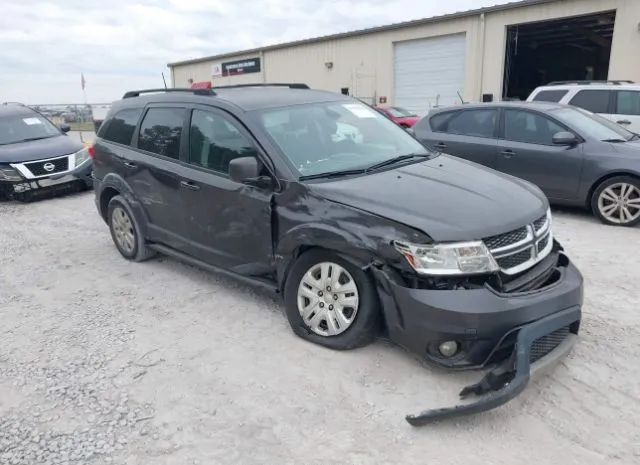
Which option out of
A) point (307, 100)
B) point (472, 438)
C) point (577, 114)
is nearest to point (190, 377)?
point (472, 438)

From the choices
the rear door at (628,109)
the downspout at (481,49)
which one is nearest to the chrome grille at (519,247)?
the rear door at (628,109)

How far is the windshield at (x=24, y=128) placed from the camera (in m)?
Result: 9.73

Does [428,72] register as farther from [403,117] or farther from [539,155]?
[539,155]

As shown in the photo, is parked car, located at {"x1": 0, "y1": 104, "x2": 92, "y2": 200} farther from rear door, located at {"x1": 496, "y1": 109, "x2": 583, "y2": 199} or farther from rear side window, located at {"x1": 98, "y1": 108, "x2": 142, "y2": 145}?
rear door, located at {"x1": 496, "y1": 109, "x2": 583, "y2": 199}

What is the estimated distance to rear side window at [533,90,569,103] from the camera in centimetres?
1016

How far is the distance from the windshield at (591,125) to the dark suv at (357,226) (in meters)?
3.59

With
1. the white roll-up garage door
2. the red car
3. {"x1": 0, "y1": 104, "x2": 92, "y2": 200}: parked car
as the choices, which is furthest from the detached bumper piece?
the white roll-up garage door

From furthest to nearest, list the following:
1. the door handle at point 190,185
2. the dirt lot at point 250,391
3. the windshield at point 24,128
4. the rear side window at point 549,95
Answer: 1. the rear side window at point 549,95
2. the windshield at point 24,128
3. the door handle at point 190,185
4. the dirt lot at point 250,391

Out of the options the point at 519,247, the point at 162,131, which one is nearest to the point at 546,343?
the point at 519,247

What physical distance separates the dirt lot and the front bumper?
0.22 m

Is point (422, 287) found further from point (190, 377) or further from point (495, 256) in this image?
point (190, 377)

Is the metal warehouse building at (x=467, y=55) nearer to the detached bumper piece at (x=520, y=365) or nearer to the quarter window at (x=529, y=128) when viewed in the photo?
the quarter window at (x=529, y=128)

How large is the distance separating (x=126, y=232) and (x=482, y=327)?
405 centimetres

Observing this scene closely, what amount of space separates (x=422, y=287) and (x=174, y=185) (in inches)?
102
